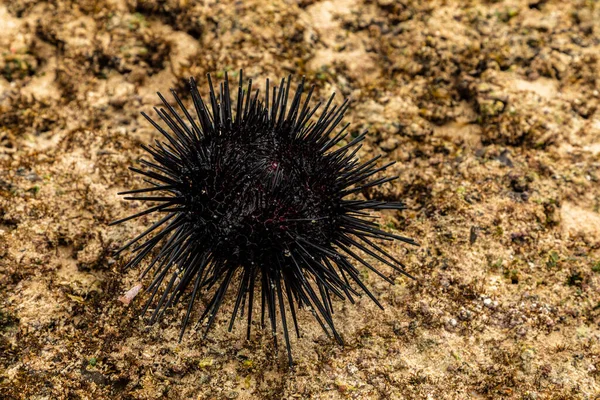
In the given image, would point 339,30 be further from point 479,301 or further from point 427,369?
point 427,369

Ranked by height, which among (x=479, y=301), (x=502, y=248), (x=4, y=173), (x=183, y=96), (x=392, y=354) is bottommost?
(x=392, y=354)

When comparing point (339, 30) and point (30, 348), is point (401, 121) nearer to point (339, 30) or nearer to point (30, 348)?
point (339, 30)

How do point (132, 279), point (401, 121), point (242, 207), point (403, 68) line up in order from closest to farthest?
A: point (242, 207)
point (132, 279)
point (401, 121)
point (403, 68)

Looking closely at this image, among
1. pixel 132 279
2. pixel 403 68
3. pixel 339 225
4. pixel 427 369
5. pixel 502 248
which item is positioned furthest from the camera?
pixel 403 68

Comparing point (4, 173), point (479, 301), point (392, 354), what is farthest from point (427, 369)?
point (4, 173)

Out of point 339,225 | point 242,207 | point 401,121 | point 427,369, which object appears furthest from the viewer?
point 401,121

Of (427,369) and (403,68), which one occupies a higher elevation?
(403,68)

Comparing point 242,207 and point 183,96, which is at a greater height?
point 183,96

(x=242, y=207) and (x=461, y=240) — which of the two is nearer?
(x=242, y=207)

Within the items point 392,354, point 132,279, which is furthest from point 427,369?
point 132,279
